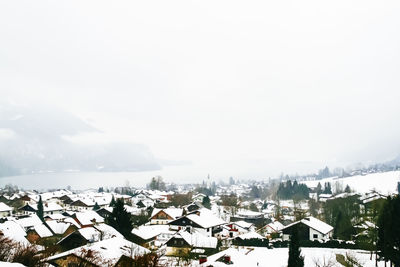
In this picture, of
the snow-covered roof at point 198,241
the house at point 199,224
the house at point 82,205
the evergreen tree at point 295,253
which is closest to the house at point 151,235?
the house at point 199,224

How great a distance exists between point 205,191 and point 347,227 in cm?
11199

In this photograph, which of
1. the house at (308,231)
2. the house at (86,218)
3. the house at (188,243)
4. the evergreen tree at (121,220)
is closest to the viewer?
the house at (188,243)

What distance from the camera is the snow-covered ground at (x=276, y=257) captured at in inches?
1172

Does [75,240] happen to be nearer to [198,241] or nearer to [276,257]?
[198,241]

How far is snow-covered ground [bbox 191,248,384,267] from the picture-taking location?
29.8m

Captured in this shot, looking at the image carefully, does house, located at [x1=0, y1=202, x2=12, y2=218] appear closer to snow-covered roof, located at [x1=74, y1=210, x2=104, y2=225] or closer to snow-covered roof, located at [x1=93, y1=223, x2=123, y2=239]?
snow-covered roof, located at [x1=74, y1=210, x2=104, y2=225]

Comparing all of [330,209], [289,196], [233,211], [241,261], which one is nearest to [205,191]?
[289,196]

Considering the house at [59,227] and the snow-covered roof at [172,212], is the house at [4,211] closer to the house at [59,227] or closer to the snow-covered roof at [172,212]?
the house at [59,227]

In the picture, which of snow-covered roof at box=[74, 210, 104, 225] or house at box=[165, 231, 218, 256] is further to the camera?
snow-covered roof at box=[74, 210, 104, 225]

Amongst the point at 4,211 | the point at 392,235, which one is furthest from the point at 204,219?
the point at 4,211

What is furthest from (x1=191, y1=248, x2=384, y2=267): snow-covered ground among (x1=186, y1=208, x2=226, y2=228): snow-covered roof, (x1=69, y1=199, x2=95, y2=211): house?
(x1=69, y1=199, x2=95, y2=211): house

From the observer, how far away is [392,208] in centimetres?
2533

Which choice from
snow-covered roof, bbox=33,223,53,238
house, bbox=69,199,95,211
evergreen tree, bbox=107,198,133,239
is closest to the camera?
evergreen tree, bbox=107,198,133,239

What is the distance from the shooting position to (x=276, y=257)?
36375 mm
